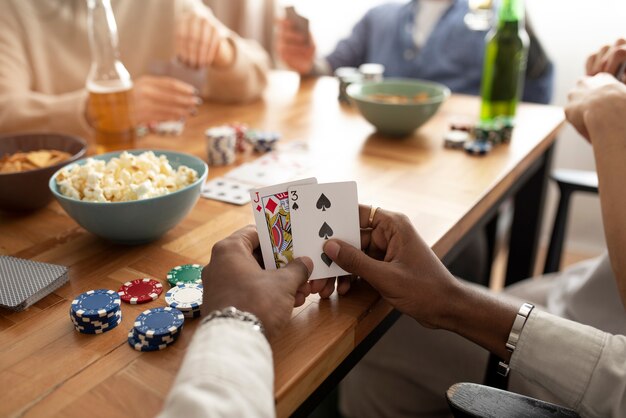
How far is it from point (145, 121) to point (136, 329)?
0.91m

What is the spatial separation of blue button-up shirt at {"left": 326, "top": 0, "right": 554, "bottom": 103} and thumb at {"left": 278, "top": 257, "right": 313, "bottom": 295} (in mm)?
1814

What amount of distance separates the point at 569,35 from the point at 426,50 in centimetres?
71

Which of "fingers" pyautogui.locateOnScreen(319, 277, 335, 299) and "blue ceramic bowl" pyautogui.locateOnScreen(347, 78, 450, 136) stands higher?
"blue ceramic bowl" pyautogui.locateOnScreen(347, 78, 450, 136)

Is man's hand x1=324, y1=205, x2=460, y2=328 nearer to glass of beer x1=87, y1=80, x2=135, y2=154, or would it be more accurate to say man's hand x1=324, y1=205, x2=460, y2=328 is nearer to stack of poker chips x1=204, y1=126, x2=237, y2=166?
stack of poker chips x1=204, y1=126, x2=237, y2=166

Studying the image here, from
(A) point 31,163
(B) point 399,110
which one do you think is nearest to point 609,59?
(B) point 399,110

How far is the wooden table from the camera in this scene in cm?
69

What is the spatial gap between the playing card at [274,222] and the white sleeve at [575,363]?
385 mm

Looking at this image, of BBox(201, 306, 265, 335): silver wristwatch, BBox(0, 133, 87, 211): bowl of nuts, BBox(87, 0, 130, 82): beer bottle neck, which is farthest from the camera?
BBox(87, 0, 130, 82): beer bottle neck

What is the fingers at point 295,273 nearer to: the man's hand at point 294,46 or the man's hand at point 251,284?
the man's hand at point 251,284

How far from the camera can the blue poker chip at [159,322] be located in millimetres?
737

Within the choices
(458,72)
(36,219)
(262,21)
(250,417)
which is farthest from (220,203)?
(262,21)

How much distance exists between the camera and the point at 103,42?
4.43 ft

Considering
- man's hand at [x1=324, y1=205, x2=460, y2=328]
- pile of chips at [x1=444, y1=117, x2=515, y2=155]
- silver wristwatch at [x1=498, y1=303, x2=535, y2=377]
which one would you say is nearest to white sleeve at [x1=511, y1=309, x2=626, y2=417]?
silver wristwatch at [x1=498, y1=303, x2=535, y2=377]

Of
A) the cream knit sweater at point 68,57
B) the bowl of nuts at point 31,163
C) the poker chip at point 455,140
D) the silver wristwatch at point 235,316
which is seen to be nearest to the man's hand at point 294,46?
the cream knit sweater at point 68,57
